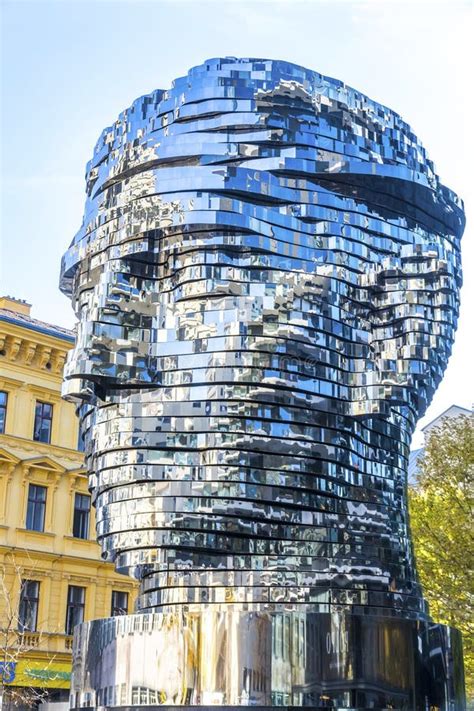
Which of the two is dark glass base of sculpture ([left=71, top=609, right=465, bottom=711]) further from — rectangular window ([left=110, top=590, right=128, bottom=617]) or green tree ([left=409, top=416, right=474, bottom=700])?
rectangular window ([left=110, top=590, right=128, bottom=617])

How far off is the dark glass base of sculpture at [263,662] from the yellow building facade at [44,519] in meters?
20.8

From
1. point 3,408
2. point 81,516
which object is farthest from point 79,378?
point 81,516

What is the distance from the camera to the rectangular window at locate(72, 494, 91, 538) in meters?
35.6

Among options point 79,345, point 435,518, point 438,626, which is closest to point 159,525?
point 79,345

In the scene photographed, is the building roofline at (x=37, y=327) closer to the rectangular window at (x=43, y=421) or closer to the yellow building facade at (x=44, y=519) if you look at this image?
the yellow building facade at (x=44, y=519)

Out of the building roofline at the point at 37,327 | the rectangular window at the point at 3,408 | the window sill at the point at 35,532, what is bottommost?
the window sill at the point at 35,532

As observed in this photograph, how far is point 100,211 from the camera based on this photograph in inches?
548

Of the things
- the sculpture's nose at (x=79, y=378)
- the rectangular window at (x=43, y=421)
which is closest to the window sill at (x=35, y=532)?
the rectangular window at (x=43, y=421)

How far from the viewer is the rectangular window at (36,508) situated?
112 feet

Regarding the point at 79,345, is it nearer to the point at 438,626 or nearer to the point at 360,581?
the point at 360,581

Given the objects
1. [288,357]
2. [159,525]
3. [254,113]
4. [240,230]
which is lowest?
[159,525]

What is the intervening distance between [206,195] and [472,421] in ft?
57.4

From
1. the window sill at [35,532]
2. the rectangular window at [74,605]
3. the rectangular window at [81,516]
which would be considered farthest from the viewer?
the rectangular window at [81,516]

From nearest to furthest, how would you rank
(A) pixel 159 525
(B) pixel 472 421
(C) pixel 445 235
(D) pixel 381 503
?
1. (A) pixel 159 525
2. (D) pixel 381 503
3. (C) pixel 445 235
4. (B) pixel 472 421
